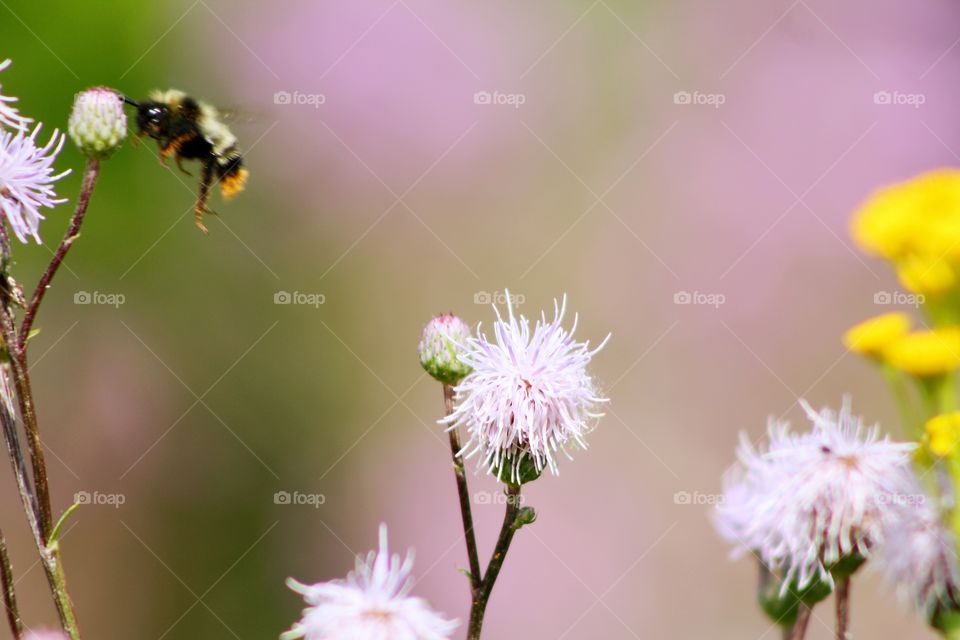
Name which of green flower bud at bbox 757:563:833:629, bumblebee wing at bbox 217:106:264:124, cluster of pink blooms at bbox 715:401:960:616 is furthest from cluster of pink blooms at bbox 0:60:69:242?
green flower bud at bbox 757:563:833:629

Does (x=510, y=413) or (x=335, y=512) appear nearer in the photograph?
(x=510, y=413)

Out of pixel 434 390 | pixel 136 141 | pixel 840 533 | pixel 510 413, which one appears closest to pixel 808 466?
pixel 840 533

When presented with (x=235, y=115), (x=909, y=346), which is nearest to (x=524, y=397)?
(x=909, y=346)

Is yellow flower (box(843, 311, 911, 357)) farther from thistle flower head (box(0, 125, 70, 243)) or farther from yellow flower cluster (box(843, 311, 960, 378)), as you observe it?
thistle flower head (box(0, 125, 70, 243))

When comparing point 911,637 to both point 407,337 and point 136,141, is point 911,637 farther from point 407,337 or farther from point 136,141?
point 136,141

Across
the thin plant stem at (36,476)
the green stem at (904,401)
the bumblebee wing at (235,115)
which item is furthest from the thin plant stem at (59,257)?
the green stem at (904,401)

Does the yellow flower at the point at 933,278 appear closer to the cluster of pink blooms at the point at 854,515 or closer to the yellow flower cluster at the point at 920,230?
the yellow flower cluster at the point at 920,230
